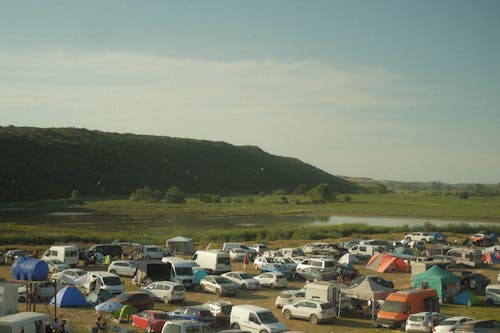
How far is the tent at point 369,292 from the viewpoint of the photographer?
24320 millimetres

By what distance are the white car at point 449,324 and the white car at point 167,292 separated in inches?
457

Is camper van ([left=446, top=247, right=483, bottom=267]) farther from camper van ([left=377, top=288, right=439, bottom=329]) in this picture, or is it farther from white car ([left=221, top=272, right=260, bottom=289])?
camper van ([left=377, top=288, right=439, bottom=329])

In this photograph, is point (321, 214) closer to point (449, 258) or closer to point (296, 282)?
point (449, 258)

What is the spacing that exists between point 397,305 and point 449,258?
19165 mm

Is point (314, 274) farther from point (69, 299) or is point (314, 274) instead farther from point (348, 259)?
point (69, 299)

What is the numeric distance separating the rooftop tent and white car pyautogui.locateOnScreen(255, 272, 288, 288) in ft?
17.4

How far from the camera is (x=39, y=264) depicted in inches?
862

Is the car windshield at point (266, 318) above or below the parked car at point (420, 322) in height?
above

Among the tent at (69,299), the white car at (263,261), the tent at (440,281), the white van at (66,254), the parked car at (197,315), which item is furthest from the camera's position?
the white van at (66,254)

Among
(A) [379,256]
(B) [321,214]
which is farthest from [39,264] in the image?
(B) [321,214]

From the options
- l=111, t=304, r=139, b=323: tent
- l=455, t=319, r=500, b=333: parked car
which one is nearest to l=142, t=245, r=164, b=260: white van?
l=111, t=304, r=139, b=323: tent

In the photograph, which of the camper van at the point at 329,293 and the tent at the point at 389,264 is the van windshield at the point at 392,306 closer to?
the camper van at the point at 329,293

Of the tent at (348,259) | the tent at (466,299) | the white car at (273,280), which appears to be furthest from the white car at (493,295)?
the tent at (348,259)

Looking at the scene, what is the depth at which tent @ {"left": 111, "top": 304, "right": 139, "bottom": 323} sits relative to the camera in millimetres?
22703
